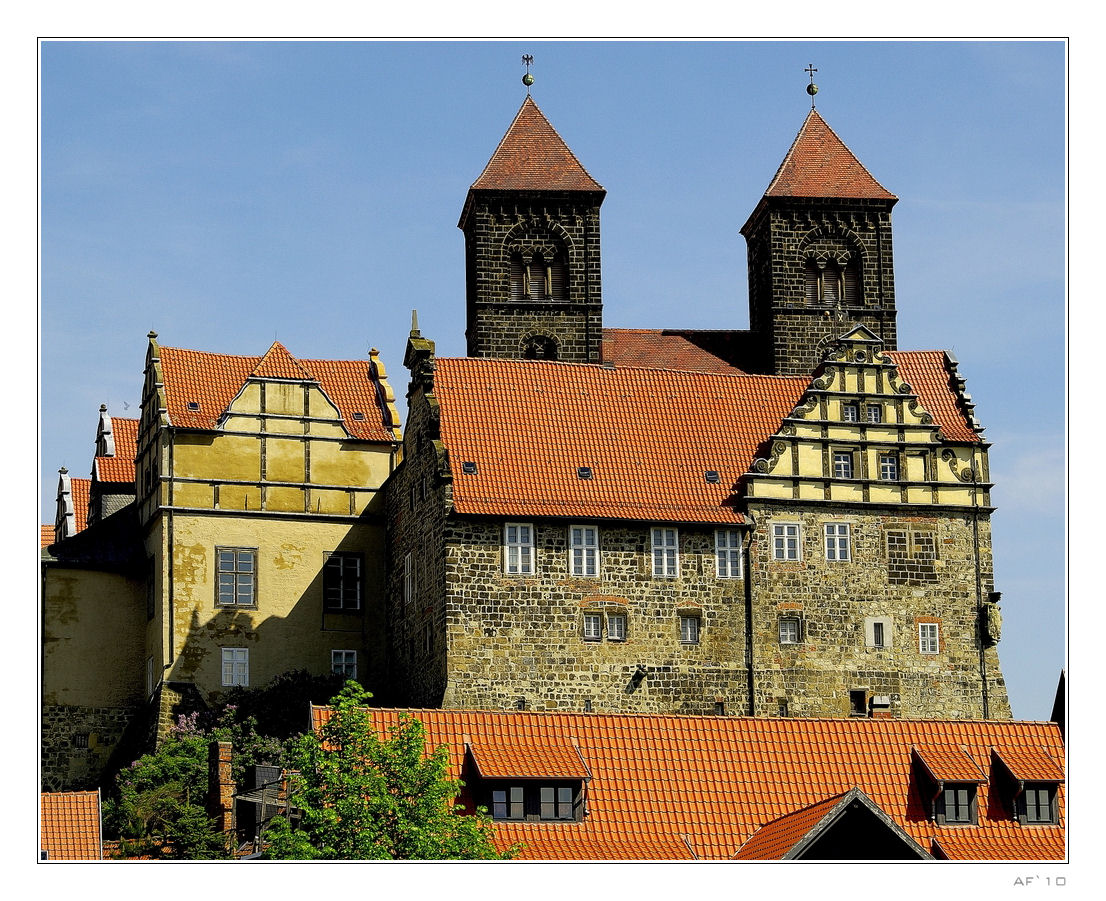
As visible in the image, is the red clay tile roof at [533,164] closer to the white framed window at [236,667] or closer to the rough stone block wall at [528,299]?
the rough stone block wall at [528,299]

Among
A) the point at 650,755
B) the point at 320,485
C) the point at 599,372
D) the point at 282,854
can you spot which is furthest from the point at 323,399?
the point at 282,854

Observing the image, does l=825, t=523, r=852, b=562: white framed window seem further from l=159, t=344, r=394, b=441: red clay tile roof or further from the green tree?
the green tree

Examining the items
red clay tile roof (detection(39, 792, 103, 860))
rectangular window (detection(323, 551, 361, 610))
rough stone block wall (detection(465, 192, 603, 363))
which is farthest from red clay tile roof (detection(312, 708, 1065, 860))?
rough stone block wall (detection(465, 192, 603, 363))

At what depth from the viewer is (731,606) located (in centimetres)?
6316

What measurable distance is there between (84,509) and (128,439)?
298 cm

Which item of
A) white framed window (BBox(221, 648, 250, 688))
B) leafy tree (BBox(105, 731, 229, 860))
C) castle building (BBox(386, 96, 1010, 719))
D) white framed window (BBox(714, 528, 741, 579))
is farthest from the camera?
white framed window (BBox(221, 648, 250, 688))

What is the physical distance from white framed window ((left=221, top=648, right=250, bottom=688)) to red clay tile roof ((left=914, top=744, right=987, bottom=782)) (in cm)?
2079

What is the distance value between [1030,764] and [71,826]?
19045 millimetres

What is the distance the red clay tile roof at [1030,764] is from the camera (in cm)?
5153

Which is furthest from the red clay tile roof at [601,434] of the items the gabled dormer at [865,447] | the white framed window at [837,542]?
the white framed window at [837,542]

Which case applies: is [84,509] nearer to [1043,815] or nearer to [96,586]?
[96,586]

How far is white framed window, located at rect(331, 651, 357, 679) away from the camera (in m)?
67.2

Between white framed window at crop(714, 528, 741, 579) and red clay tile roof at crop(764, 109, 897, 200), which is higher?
red clay tile roof at crop(764, 109, 897, 200)

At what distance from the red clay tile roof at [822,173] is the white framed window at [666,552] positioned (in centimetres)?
1564
